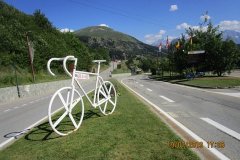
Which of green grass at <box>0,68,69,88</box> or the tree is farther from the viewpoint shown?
the tree

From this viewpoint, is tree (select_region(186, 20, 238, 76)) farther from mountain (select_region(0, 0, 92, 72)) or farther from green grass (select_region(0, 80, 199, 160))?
green grass (select_region(0, 80, 199, 160))

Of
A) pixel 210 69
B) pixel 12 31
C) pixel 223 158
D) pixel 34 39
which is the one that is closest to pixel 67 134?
pixel 223 158

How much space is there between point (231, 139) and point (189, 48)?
1885 inches

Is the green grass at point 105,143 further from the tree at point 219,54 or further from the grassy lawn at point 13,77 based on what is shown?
the tree at point 219,54

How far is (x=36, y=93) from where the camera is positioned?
3328cm

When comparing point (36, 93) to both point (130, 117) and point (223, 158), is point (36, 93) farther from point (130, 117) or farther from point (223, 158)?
point (223, 158)

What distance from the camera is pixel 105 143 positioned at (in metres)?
7.20

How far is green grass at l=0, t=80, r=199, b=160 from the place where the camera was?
Answer: 6336 millimetres
